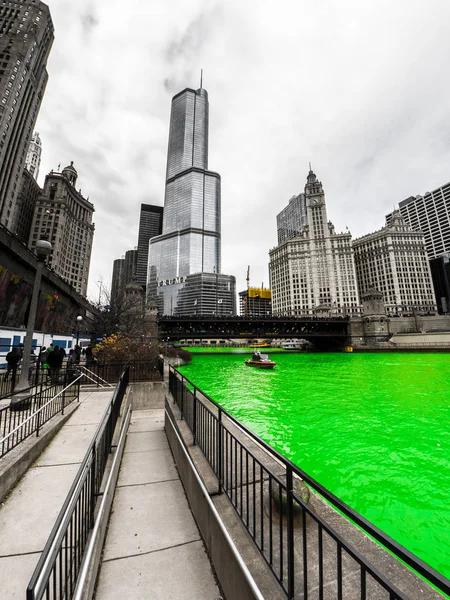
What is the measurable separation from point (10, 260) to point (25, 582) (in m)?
25.5

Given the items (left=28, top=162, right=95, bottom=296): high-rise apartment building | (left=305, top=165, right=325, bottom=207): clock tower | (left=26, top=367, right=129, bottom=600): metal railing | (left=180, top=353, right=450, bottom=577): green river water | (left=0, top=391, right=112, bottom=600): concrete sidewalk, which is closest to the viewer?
(left=26, top=367, right=129, bottom=600): metal railing

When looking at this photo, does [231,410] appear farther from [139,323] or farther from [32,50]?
[32,50]

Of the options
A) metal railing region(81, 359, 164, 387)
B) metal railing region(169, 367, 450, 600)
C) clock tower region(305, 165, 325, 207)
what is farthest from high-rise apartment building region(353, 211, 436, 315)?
metal railing region(169, 367, 450, 600)

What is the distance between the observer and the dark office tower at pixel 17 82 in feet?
283

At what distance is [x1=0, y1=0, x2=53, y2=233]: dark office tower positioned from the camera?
86375 mm

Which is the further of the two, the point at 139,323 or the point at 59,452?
the point at 139,323

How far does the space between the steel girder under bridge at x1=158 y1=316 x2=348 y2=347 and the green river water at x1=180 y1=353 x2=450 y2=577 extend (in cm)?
4399

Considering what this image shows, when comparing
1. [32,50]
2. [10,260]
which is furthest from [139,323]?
[32,50]

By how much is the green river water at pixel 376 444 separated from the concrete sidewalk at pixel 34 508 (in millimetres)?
6832

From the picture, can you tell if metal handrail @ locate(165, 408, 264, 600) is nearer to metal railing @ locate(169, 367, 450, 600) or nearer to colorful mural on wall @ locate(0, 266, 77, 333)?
metal railing @ locate(169, 367, 450, 600)

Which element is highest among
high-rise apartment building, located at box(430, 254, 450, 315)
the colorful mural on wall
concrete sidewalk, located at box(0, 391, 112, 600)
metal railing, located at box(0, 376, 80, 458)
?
high-rise apartment building, located at box(430, 254, 450, 315)

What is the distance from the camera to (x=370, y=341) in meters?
78.0

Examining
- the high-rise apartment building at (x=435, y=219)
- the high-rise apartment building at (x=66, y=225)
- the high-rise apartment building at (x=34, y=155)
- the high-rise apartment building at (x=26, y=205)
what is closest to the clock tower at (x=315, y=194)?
the high-rise apartment building at (x=435, y=219)

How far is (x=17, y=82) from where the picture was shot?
8900 centimetres
